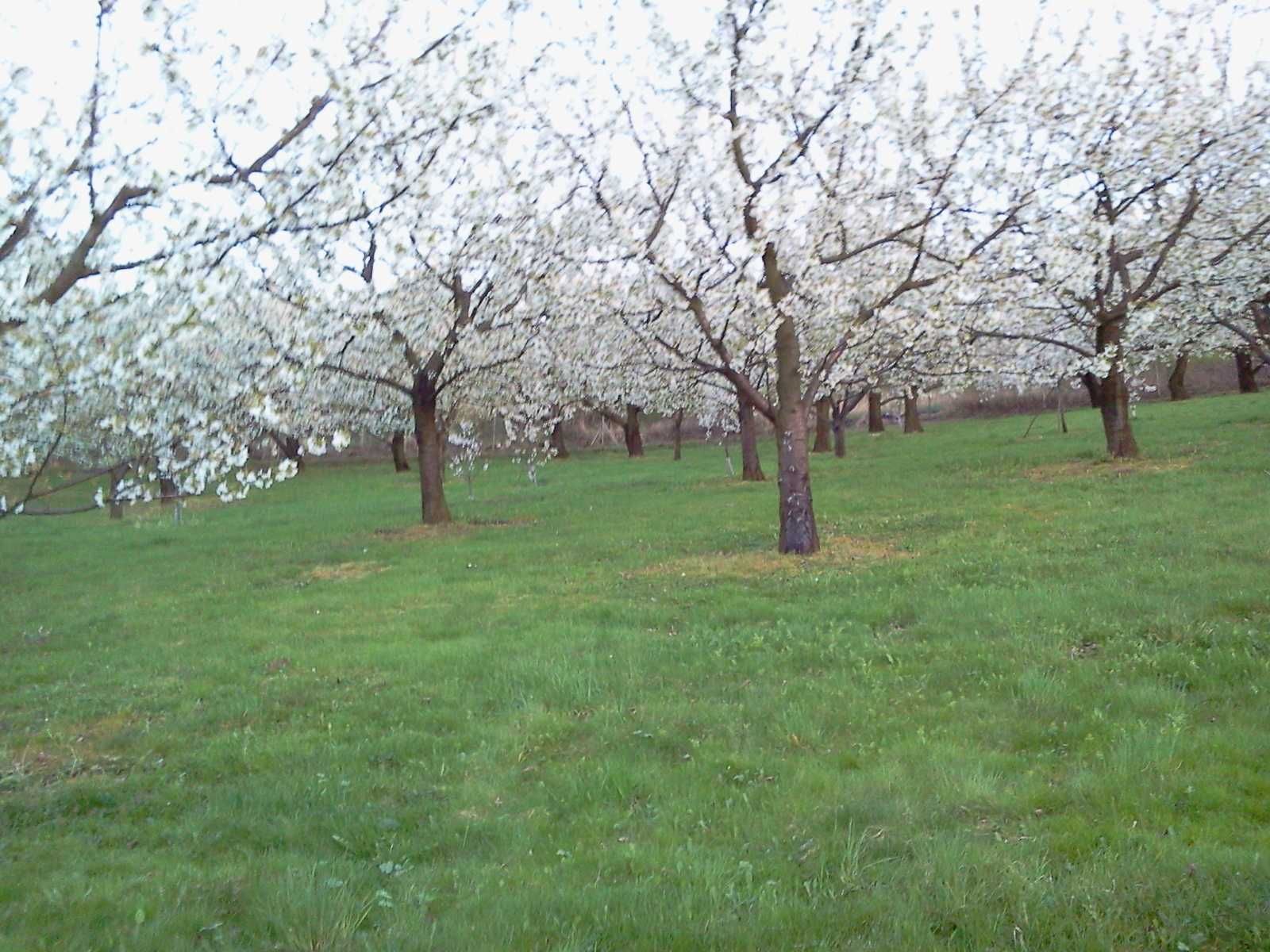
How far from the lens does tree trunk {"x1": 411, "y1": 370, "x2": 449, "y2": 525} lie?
22.3 meters

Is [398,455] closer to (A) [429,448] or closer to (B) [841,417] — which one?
(B) [841,417]

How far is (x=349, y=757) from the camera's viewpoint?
740 cm

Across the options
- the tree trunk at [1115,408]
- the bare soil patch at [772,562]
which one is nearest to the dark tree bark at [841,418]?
the tree trunk at [1115,408]

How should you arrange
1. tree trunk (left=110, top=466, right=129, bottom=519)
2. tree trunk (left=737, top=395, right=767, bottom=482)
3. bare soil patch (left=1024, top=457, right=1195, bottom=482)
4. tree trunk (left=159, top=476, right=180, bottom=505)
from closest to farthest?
tree trunk (left=110, top=466, right=129, bottom=519) → tree trunk (left=159, top=476, right=180, bottom=505) → bare soil patch (left=1024, top=457, right=1195, bottom=482) → tree trunk (left=737, top=395, right=767, bottom=482)

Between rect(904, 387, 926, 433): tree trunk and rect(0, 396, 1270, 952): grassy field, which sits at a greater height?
rect(904, 387, 926, 433): tree trunk

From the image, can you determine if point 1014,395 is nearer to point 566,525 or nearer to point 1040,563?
point 566,525

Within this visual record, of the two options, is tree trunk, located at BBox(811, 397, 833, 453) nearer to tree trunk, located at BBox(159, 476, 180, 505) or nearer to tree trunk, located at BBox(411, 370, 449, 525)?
tree trunk, located at BBox(411, 370, 449, 525)

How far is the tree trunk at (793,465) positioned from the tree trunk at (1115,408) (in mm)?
10497

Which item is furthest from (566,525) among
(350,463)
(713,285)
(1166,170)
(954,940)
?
(350,463)

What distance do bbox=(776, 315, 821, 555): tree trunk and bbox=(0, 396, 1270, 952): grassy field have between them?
702mm

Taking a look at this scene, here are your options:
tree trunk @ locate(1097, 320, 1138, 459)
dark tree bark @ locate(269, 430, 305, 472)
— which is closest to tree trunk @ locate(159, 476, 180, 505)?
dark tree bark @ locate(269, 430, 305, 472)

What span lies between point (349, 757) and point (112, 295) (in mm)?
3783

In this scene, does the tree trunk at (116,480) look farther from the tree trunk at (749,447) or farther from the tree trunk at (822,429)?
the tree trunk at (822,429)

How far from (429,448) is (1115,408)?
15515 mm
